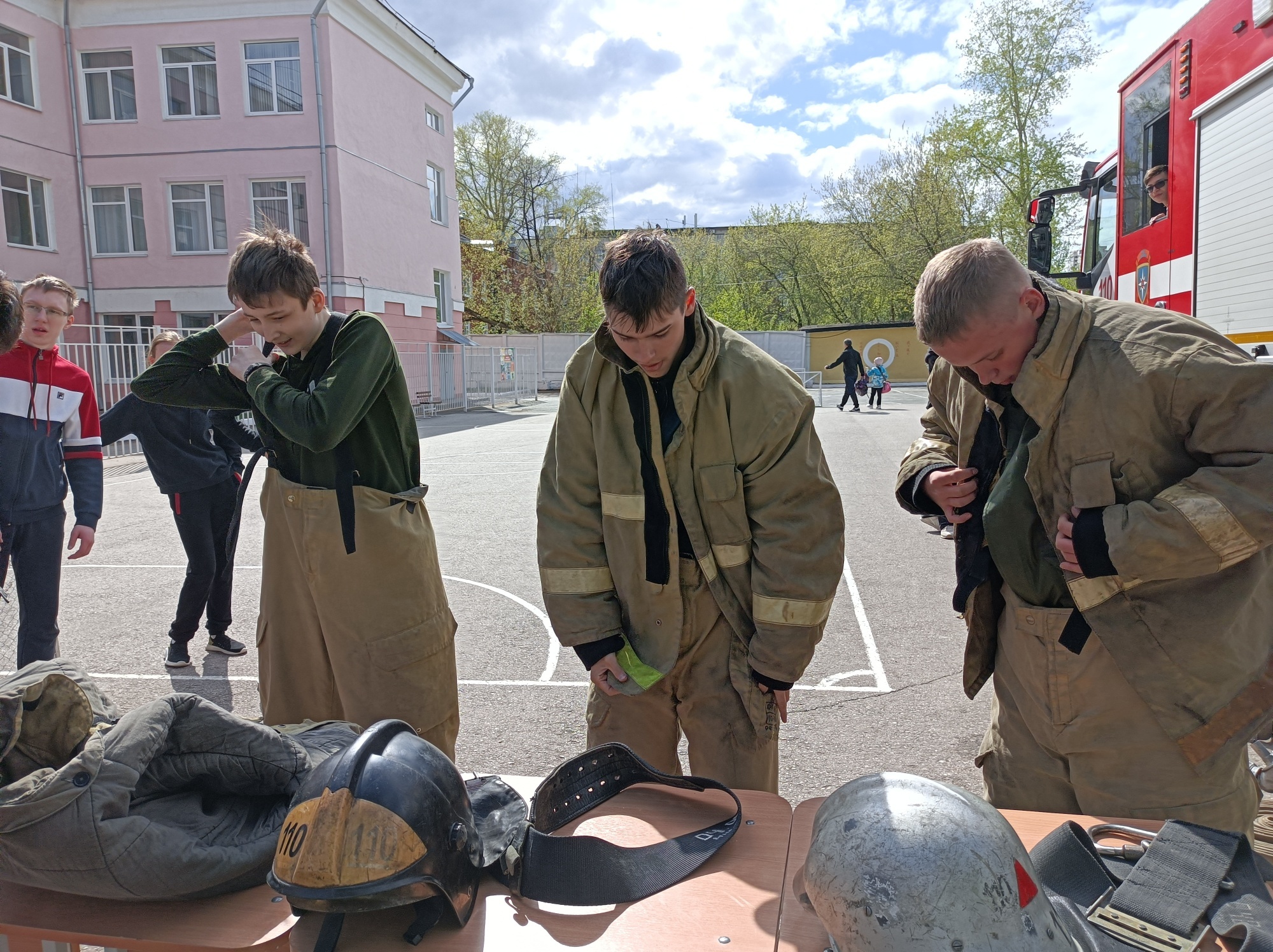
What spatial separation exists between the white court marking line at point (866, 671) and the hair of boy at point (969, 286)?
3148 mm

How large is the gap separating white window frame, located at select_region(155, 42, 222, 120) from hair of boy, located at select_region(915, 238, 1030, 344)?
91.1 ft

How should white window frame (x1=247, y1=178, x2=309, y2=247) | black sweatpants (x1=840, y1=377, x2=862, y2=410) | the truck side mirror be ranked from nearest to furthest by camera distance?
the truck side mirror < black sweatpants (x1=840, y1=377, x2=862, y2=410) < white window frame (x1=247, y1=178, x2=309, y2=247)

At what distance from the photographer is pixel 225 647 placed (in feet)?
19.1

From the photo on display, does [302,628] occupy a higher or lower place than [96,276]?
lower

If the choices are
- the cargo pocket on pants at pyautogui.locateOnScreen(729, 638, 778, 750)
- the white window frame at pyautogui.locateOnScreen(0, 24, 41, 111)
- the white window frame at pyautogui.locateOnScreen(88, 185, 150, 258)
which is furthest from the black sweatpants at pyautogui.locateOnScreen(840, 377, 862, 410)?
the white window frame at pyautogui.locateOnScreen(0, 24, 41, 111)

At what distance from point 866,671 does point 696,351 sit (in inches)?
136

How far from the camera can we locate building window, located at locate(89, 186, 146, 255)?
25328mm

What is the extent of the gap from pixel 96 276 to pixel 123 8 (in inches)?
289

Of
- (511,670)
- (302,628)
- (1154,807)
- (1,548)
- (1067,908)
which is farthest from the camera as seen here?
(511,670)

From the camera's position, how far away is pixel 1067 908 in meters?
1.57

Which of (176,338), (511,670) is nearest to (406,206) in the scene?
(176,338)

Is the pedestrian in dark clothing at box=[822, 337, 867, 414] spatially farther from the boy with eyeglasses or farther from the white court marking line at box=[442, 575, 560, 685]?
the boy with eyeglasses

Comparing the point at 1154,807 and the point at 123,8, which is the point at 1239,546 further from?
the point at 123,8

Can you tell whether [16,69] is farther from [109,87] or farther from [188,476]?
[188,476]
